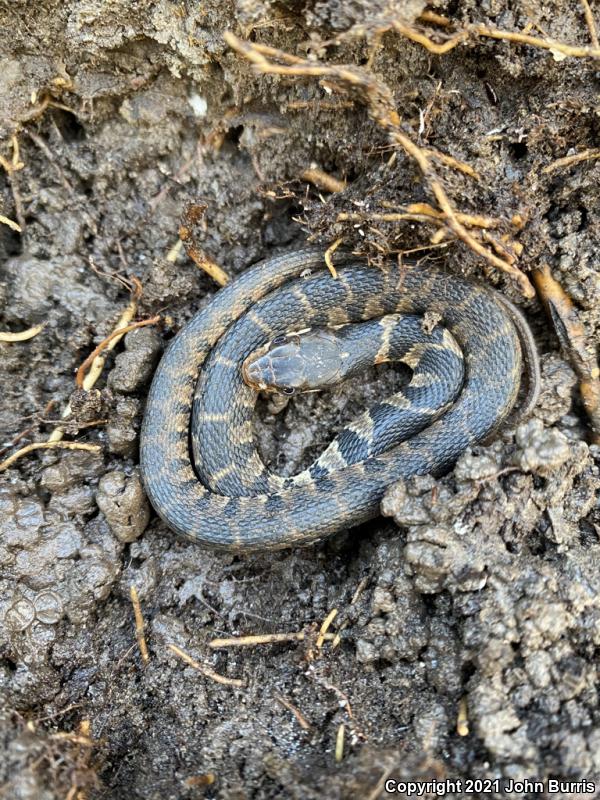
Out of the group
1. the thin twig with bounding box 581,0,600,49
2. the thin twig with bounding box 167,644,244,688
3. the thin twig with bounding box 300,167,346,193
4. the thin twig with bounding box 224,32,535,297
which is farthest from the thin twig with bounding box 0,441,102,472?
the thin twig with bounding box 581,0,600,49

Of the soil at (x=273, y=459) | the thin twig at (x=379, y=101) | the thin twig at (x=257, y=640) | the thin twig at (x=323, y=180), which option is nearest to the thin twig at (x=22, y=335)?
the soil at (x=273, y=459)

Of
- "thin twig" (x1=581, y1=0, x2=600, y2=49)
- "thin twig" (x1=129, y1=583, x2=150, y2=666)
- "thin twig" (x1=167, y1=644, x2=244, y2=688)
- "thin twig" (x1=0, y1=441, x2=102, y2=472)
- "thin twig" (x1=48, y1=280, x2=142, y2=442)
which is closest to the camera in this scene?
"thin twig" (x1=581, y1=0, x2=600, y2=49)

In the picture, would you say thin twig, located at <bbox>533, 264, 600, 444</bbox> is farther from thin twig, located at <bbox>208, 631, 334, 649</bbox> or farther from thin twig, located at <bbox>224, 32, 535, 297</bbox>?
thin twig, located at <bbox>208, 631, 334, 649</bbox>

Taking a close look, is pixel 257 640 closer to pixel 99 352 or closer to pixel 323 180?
pixel 99 352

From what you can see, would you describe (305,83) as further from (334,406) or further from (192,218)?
(334,406)

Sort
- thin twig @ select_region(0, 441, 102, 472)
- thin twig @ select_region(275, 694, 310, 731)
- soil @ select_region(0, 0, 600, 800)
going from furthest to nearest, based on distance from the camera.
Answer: thin twig @ select_region(0, 441, 102, 472) < thin twig @ select_region(275, 694, 310, 731) < soil @ select_region(0, 0, 600, 800)

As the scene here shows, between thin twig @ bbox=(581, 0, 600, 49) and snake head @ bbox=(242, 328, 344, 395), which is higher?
thin twig @ bbox=(581, 0, 600, 49)

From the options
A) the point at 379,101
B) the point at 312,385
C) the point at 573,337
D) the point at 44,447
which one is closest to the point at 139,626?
the point at 44,447
